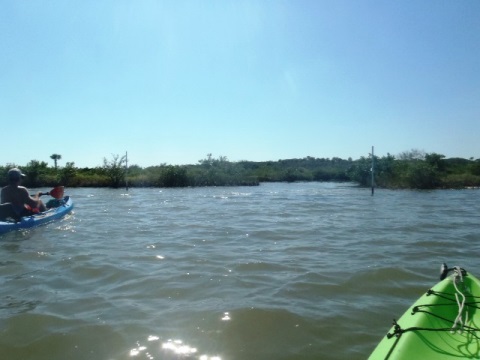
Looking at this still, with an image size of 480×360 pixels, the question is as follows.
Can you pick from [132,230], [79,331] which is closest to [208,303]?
[79,331]

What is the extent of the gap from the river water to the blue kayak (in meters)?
0.21

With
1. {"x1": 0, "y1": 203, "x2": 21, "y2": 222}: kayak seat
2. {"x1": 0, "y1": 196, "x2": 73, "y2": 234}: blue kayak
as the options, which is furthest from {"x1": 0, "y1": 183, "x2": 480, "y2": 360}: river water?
{"x1": 0, "y1": 203, "x2": 21, "y2": 222}: kayak seat

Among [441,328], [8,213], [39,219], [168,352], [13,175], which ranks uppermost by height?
[13,175]

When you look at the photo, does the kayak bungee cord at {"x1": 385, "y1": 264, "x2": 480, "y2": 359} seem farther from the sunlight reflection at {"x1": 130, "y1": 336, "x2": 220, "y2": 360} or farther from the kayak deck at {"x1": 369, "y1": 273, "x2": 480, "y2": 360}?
the sunlight reflection at {"x1": 130, "y1": 336, "x2": 220, "y2": 360}

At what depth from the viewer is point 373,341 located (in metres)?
3.94

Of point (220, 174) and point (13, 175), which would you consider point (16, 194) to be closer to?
point (13, 175)

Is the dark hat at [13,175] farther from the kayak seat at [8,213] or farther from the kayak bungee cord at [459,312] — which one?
the kayak bungee cord at [459,312]

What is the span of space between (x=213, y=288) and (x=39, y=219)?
8.02m

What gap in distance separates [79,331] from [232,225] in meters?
8.24

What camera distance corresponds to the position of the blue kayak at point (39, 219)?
1024cm

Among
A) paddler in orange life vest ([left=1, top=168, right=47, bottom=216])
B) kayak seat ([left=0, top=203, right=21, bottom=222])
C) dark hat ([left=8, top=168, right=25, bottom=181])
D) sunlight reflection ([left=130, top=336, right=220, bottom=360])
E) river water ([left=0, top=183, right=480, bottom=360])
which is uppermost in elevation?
dark hat ([left=8, top=168, right=25, bottom=181])

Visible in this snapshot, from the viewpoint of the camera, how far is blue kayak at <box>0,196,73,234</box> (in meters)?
10.2

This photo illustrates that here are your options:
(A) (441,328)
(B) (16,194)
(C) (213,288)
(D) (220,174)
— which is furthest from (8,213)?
(D) (220,174)

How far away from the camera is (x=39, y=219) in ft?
38.1
